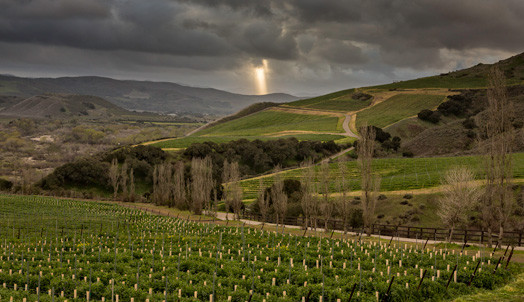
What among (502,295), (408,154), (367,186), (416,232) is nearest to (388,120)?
(408,154)

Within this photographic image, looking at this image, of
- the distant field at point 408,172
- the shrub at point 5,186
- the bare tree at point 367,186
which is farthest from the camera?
the shrub at point 5,186

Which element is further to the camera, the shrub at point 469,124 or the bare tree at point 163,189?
the shrub at point 469,124

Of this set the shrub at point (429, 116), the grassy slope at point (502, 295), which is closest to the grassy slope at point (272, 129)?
the shrub at point (429, 116)

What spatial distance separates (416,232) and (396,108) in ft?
451

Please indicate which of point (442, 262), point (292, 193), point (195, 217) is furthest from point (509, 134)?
point (195, 217)

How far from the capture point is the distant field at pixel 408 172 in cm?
6297

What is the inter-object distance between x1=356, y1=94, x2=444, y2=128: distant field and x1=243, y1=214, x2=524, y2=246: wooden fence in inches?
3823

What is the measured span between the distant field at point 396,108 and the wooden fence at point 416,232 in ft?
319

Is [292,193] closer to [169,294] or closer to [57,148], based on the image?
[169,294]

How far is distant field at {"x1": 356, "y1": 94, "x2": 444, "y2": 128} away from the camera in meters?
152

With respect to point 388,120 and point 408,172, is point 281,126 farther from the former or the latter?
point 408,172

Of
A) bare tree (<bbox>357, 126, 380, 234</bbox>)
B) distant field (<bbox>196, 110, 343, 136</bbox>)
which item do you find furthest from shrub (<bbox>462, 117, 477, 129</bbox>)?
bare tree (<bbox>357, 126, 380, 234</bbox>)

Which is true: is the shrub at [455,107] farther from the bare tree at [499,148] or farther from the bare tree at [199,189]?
the bare tree at [499,148]

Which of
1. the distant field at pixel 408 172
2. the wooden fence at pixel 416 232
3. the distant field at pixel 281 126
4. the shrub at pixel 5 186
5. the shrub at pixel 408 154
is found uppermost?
the distant field at pixel 281 126
